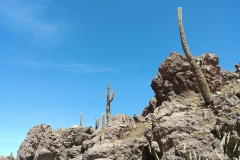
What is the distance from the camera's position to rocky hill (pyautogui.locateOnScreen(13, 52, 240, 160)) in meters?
8.36

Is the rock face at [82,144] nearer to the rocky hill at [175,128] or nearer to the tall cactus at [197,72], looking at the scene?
the rocky hill at [175,128]

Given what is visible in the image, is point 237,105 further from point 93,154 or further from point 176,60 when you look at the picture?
point 93,154

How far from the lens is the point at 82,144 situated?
59.9 feet

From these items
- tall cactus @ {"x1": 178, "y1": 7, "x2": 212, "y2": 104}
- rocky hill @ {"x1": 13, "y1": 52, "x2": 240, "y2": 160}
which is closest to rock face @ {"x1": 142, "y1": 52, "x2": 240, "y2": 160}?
rocky hill @ {"x1": 13, "y1": 52, "x2": 240, "y2": 160}

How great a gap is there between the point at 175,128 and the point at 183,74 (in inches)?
214

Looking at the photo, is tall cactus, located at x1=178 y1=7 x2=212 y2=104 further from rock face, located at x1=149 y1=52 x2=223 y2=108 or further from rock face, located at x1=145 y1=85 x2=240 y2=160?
rock face, located at x1=149 y1=52 x2=223 y2=108

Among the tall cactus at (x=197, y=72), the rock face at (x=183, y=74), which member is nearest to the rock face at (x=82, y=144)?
the rock face at (x=183, y=74)

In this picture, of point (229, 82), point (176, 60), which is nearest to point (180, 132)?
point (176, 60)

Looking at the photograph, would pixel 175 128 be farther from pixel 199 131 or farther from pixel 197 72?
pixel 197 72

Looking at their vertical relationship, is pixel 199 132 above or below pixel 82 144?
below

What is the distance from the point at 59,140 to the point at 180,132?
12.4 m

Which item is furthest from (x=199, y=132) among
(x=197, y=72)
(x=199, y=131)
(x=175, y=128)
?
(x=197, y=72)

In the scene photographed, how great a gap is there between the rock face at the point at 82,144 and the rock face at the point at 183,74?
331 centimetres

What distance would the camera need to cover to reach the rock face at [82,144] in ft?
40.2
